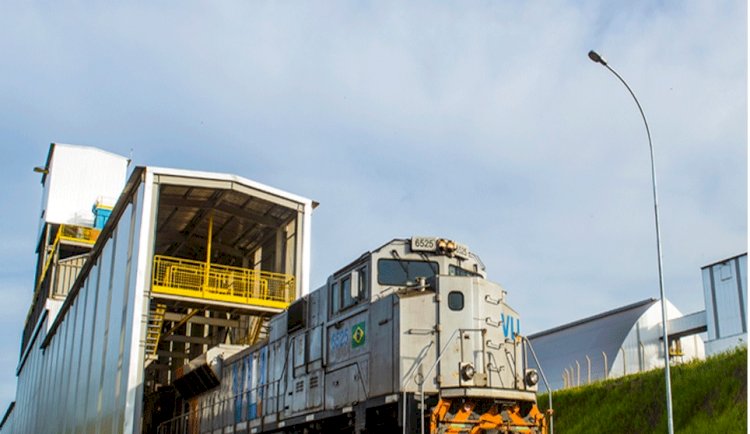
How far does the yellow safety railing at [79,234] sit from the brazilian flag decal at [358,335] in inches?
1432

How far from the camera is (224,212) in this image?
25.0 m

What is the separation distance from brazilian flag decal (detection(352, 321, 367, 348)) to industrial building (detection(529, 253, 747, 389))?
35.2 ft

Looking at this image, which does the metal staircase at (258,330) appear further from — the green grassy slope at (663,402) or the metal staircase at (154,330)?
the green grassy slope at (663,402)

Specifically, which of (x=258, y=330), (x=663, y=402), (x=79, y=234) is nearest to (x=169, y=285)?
(x=258, y=330)

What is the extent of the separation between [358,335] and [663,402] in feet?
26.0

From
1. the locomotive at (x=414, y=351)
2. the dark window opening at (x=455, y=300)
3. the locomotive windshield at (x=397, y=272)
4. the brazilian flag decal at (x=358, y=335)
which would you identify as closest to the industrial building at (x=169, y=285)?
the locomotive at (x=414, y=351)

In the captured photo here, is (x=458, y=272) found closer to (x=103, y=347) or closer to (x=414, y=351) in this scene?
(x=414, y=351)

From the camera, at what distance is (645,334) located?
27.6 meters

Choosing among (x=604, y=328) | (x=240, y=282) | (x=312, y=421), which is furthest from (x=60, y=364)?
(x=312, y=421)

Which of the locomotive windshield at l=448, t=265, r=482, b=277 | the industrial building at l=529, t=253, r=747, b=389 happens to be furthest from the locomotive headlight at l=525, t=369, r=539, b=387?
the industrial building at l=529, t=253, r=747, b=389

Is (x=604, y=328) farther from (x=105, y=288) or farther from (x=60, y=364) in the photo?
(x=60, y=364)

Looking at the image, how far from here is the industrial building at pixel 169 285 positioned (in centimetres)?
2162

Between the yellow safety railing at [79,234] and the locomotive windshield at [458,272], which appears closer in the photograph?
the locomotive windshield at [458,272]

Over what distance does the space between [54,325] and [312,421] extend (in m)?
32.5
